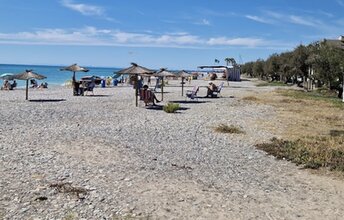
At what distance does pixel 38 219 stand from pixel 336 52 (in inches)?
1353

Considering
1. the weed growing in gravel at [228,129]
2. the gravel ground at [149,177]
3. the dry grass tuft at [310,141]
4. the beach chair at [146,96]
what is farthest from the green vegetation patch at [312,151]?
the beach chair at [146,96]

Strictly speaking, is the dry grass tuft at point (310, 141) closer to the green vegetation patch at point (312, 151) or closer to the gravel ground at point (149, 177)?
the green vegetation patch at point (312, 151)

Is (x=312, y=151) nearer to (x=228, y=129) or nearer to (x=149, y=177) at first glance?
(x=228, y=129)

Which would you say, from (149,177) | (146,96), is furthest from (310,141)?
(146,96)

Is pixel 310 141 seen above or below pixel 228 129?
below

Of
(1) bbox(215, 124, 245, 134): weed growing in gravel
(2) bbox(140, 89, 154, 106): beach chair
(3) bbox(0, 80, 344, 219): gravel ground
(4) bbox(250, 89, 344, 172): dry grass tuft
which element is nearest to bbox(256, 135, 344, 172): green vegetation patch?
(4) bbox(250, 89, 344, 172): dry grass tuft

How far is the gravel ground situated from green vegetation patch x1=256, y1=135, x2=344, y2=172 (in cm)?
44

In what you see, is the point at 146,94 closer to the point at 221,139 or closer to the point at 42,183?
the point at 221,139

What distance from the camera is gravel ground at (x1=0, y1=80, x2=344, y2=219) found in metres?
6.94

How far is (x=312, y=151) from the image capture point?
38.8ft

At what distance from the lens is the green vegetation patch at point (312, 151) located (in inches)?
414

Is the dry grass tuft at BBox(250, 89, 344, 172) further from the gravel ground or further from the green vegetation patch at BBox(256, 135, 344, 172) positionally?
the gravel ground

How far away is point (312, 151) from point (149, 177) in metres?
5.15

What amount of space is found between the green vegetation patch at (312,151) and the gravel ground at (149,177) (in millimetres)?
445
